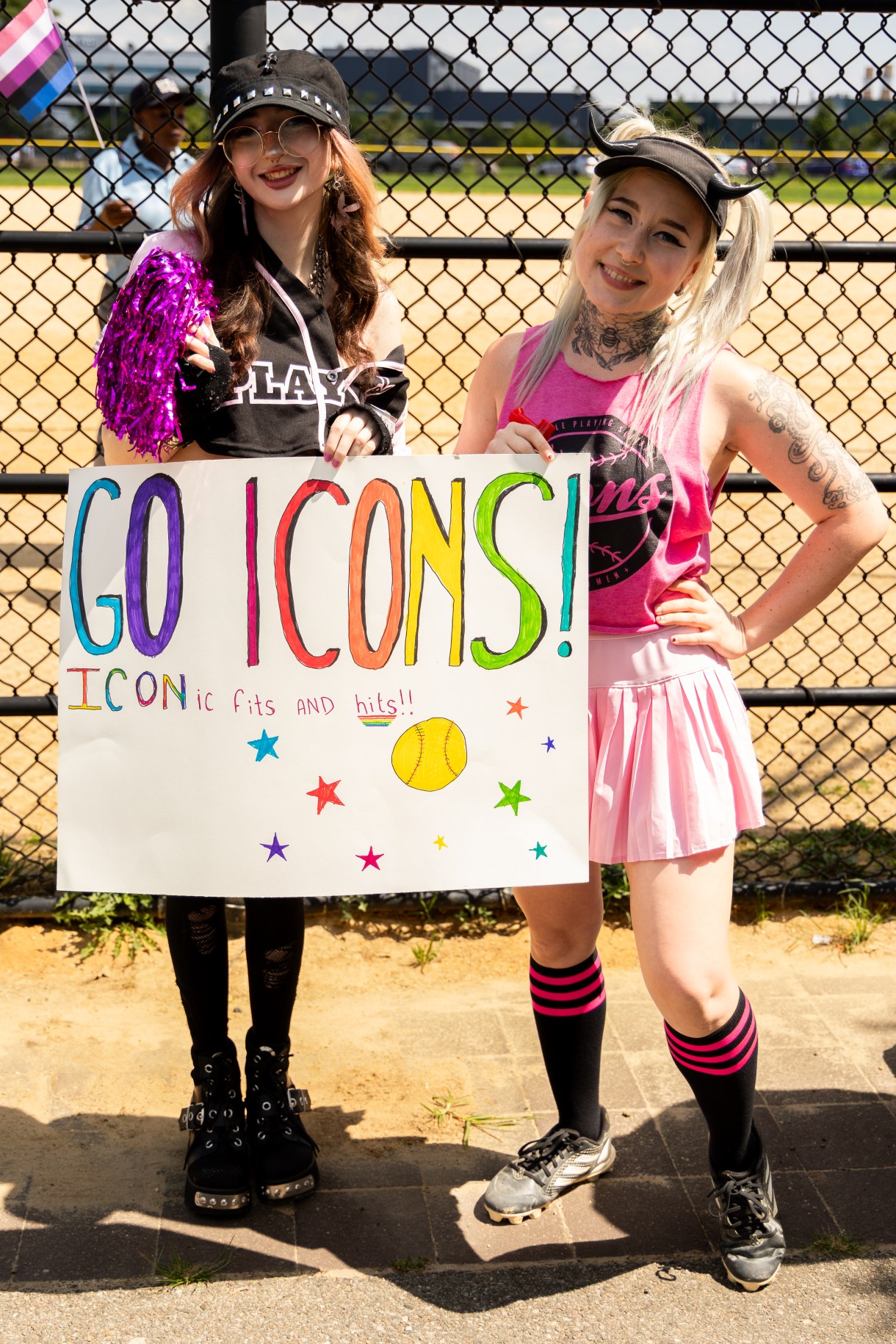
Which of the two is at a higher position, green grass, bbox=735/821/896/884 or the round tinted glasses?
the round tinted glasses

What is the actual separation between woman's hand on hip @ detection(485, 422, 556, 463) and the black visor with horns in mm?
414

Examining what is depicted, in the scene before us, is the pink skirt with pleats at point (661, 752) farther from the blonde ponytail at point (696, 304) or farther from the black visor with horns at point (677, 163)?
the black visor with horns at point (677, 163)

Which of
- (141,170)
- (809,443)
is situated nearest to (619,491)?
(809,443)

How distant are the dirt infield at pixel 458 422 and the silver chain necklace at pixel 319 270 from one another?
2.58 ft

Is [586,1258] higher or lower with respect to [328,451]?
lower

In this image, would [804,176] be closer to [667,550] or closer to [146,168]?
[667,550]

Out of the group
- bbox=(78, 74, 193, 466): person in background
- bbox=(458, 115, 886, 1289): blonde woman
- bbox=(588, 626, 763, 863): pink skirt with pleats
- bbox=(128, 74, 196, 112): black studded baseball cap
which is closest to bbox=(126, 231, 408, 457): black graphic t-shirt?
bbox=(458, 115, 886, 1289): blonde woman

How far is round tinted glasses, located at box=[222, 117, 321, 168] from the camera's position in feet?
6.75

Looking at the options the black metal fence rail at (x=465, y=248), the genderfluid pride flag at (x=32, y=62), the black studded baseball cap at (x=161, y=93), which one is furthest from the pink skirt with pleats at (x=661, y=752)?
the black studded baseball cap at (x=161, y=93)

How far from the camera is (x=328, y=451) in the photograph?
82.4 inches

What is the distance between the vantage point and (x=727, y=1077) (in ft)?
7.39

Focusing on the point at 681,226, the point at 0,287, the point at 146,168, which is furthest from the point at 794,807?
the point at 0,287

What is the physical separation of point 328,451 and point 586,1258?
1.52 m

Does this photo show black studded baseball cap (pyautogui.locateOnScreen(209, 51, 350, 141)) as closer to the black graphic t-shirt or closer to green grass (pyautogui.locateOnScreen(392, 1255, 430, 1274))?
the black graphic t-shirt
